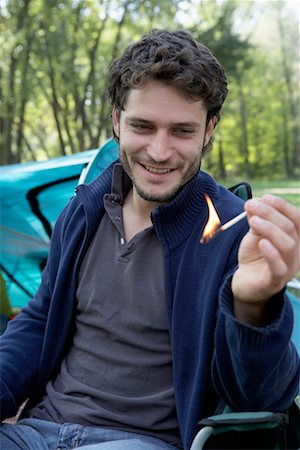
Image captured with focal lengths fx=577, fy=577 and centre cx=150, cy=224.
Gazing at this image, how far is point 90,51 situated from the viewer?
2134 cm

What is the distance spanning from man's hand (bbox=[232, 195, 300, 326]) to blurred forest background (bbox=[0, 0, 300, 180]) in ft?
43.0

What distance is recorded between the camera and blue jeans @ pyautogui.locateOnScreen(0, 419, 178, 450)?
1.78 m

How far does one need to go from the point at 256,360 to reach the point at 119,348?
2.03ft

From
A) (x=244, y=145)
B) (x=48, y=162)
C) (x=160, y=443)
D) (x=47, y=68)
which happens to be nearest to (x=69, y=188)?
(x=48, y=162)

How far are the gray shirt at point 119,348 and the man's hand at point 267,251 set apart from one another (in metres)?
0.53

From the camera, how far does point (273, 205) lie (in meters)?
1.36

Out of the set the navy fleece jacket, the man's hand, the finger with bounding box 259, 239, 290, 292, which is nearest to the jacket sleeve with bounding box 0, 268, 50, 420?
the navy fleece jacket

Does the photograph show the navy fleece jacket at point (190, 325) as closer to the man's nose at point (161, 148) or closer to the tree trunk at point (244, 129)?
the man's nose at point (161, 148)

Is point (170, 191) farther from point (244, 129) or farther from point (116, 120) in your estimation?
point (244, 129)

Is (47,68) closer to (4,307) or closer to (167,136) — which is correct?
(4,307)

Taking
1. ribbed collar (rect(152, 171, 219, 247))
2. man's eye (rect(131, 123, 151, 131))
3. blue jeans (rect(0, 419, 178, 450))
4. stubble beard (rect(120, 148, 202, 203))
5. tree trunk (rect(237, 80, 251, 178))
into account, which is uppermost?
man's eye (rect(131, 123, 151, 131))

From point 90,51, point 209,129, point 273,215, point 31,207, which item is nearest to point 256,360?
point 273,215

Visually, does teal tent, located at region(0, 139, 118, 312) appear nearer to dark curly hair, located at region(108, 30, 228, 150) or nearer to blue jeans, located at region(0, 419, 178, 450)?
dark curly hair, located at region(108, 30, 228, 150)

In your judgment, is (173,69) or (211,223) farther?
(173,69)
